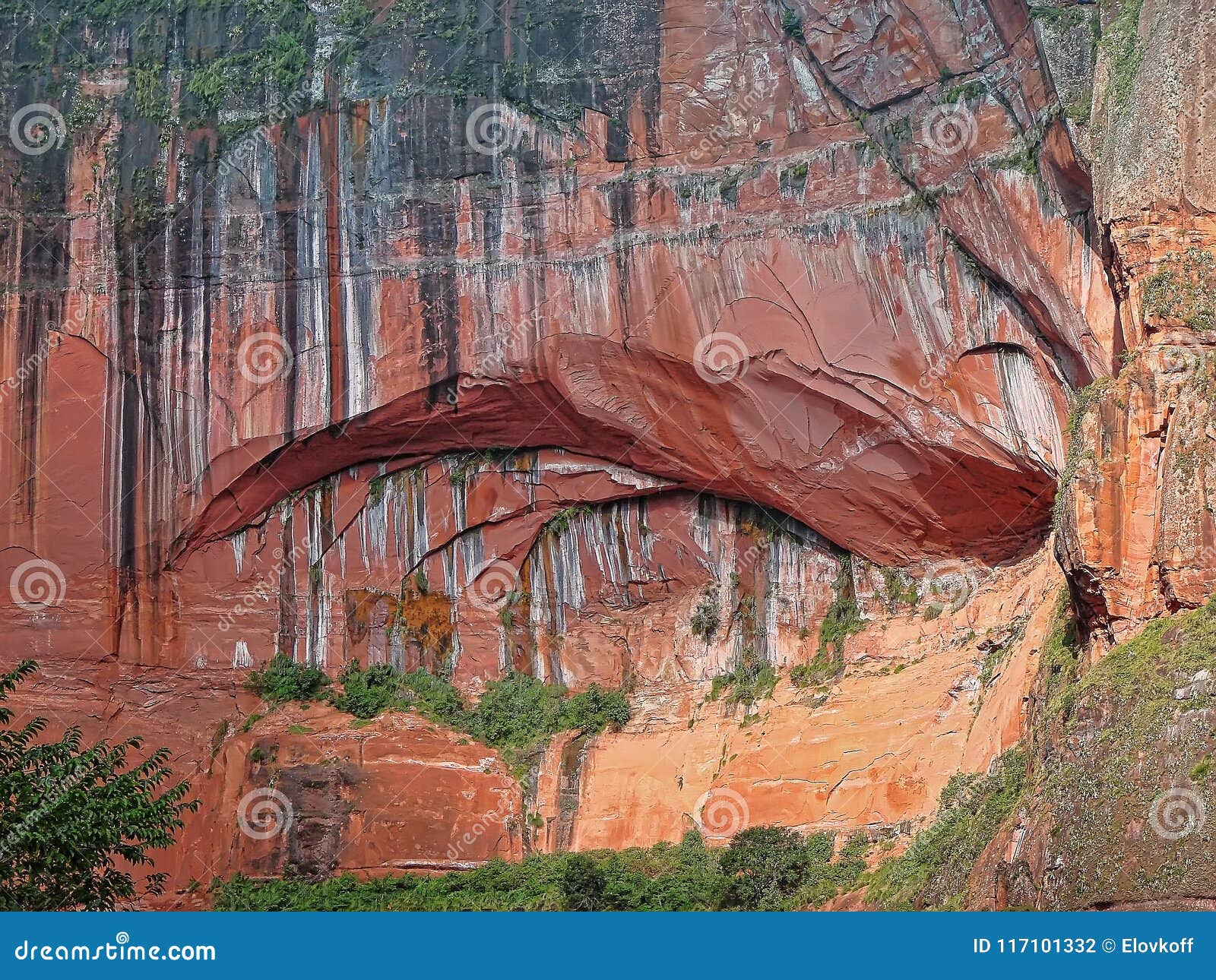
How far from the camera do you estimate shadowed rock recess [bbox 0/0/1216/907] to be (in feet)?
82.9

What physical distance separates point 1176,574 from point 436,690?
1507 cm

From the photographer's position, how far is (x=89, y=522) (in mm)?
29547

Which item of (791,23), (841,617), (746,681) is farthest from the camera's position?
(746,681)

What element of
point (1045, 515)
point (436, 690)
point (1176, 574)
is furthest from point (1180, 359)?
point (436, 690)

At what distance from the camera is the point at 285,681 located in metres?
30.0
